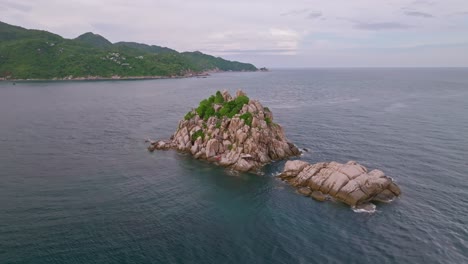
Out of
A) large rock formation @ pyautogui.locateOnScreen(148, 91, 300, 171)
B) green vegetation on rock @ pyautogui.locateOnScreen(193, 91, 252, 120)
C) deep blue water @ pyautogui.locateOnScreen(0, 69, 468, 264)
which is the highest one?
green vegetation on rock @ pyautogui.locateOnScreen(193, 91, 252, 120)

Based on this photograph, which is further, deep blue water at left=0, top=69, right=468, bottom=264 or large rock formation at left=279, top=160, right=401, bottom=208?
large rock formation at left=279, top=160, right=401, bottom=208

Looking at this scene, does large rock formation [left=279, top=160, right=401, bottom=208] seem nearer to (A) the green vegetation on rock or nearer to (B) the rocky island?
(B) the rocky island

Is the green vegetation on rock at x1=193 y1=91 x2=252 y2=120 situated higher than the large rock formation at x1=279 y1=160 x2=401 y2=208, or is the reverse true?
the green vegetation on rock at x1=193 y1=91 x2=252 y2=120

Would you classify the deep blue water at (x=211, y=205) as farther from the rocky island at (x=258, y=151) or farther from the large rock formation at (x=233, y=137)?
the large rock formation at (x=233, y=137)

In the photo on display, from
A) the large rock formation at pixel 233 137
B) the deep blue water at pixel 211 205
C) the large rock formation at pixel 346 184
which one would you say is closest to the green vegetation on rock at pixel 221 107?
the large rock formation at pixel 233 137

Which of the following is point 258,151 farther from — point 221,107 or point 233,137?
point 221,107

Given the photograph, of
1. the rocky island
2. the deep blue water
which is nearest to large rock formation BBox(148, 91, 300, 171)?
the rocky island
